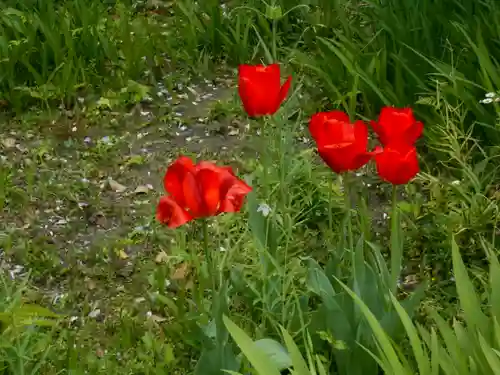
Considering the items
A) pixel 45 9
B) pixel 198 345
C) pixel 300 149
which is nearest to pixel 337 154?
pixel 198 345

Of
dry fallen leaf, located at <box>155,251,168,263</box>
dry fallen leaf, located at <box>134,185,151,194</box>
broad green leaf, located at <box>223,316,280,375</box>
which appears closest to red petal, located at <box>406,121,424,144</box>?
broad green leaf, located at <box>223,316,280,375</box>

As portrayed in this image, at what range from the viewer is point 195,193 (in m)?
1.53

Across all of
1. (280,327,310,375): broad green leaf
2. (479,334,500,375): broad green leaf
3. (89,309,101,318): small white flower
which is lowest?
(89,309,101,318): small white flower

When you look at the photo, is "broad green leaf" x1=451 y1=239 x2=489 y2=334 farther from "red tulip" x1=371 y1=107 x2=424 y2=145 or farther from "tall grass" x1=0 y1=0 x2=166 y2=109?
"tall grass" x1=0 y1=0 x2=166 y2=109

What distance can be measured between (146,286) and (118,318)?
15 cm

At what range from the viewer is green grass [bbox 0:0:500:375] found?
1.86 m

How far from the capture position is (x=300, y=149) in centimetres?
296

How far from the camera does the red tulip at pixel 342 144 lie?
1597 mm

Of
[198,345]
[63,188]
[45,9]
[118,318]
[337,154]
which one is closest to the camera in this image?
[337,154]

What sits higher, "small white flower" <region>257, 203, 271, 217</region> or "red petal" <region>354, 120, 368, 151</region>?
"red petal" <region>354, 120, 368, 151</region>

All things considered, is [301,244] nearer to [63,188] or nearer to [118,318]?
[118,318]

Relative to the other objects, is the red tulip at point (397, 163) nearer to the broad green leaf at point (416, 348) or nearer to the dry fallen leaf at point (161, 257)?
the broad green leaf at point (416, 348)

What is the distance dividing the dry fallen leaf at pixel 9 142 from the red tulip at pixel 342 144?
1.78 m

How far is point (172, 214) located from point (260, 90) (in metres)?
0.36
